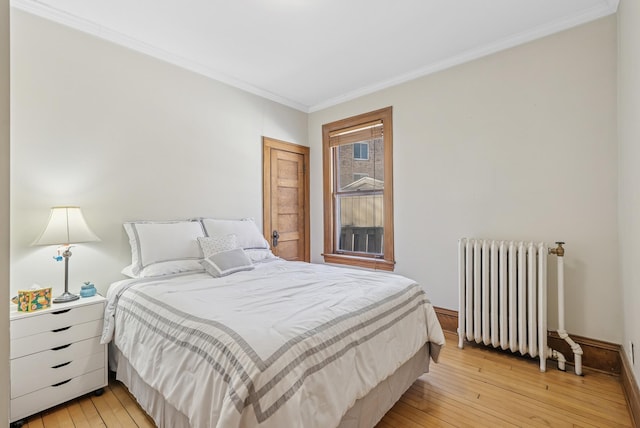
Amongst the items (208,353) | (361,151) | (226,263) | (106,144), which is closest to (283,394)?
(208,353)

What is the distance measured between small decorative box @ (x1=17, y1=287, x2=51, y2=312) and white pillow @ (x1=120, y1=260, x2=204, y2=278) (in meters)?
0.52

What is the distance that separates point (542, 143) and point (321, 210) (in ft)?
7.92

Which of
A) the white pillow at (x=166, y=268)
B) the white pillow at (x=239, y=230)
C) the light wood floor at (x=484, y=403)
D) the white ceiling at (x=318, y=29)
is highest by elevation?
the white ceiling at (x=318, y=29)

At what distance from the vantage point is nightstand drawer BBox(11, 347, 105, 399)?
1.68 metres

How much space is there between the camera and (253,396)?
1.04 m

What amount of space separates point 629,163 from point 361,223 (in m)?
2.39

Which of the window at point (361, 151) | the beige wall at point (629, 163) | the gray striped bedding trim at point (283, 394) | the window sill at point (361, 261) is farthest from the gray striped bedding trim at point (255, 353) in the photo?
the window at point (361, 151)

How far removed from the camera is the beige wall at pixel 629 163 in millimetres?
1628

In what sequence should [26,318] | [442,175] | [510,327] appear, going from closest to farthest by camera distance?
[26,318] → [510,327] → [442,175]

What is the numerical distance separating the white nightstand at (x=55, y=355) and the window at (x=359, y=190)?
2525 mm

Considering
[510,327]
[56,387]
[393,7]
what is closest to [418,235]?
[510,327]

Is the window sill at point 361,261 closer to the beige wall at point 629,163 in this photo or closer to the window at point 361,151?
the window at point 361,151

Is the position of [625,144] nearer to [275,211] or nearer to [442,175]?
[442,175]

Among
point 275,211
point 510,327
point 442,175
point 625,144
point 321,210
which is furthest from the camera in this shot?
point 321,210
